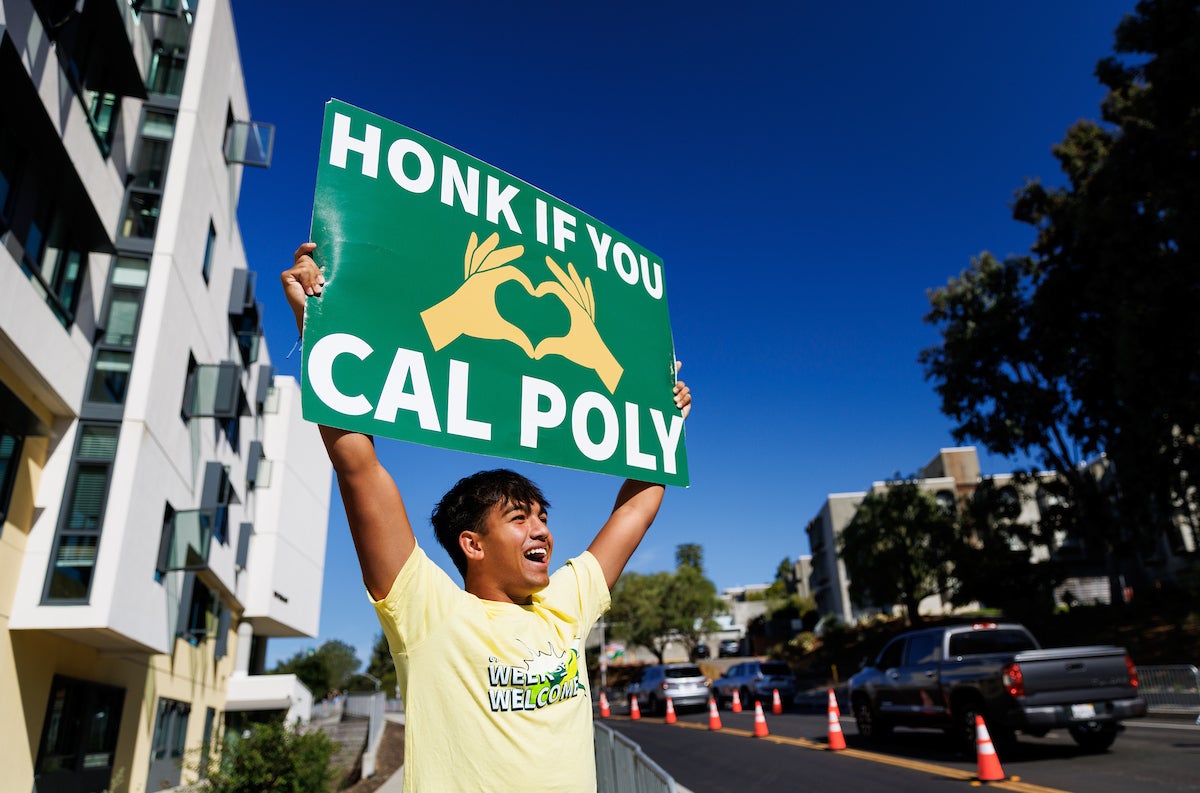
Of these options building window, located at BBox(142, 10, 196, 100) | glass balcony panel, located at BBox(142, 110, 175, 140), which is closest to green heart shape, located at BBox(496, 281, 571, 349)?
glass balcony panel, located at BBox(142, 110, 175, 140)

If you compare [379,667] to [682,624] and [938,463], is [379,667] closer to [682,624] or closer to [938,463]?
[682,624]

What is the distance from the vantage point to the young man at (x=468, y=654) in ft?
6.48

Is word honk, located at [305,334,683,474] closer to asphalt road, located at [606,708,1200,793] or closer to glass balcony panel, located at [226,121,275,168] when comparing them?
asphalt road, located at [606,708,1200,793]

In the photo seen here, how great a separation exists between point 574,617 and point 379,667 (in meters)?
120

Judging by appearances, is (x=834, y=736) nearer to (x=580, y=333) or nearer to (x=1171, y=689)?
(x=1171, y=689)

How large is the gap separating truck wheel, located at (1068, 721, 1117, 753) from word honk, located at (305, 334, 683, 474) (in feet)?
35.7

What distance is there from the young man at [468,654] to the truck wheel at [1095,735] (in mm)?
11405

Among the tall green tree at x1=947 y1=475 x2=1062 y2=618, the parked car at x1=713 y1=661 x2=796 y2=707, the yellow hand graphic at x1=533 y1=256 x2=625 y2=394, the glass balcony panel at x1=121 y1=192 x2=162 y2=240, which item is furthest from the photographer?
the tall green tree at x1=947 y1=475 x2=1062 y2=618

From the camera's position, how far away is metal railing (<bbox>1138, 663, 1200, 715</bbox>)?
15805 mm

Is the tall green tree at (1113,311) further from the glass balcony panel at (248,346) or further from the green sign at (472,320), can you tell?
the glass balcony panel at (248,346)

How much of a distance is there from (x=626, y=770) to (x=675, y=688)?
2192 centimetres

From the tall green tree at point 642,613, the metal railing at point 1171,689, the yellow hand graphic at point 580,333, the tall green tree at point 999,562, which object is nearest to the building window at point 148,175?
the yellow hand graphic at point 580,333

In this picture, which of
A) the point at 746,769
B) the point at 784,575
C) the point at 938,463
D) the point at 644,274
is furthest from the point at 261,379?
the point at 784,575

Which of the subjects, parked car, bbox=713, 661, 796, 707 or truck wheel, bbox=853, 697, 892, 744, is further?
parked car, bbox=713, 661, 796, 707
